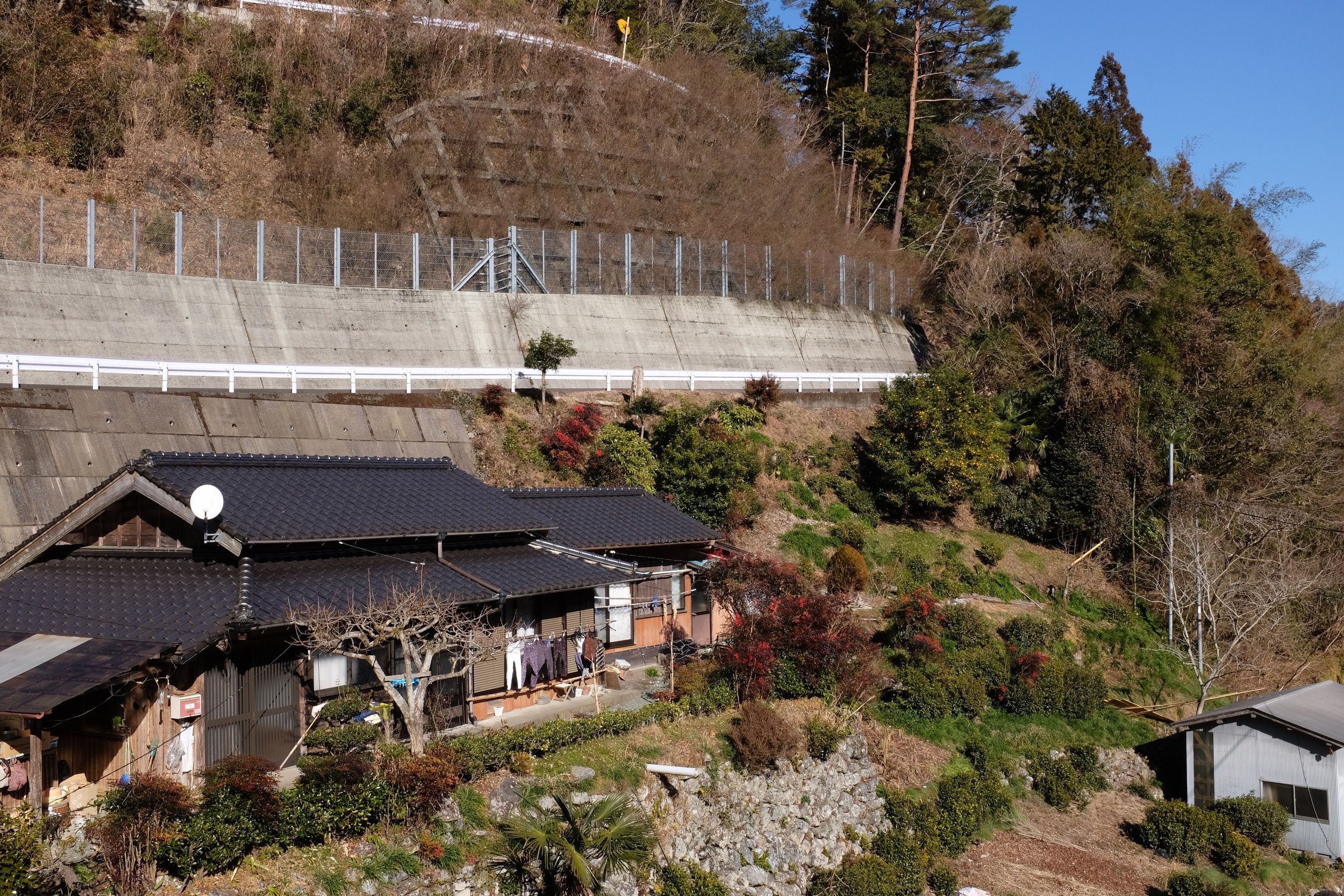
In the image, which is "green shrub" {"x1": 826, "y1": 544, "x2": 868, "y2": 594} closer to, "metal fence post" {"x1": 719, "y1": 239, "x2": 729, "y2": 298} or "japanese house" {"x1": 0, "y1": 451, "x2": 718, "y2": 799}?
"japanese house" {"x1": 0, "y1": 451, "x2": 718, "y2": 799}

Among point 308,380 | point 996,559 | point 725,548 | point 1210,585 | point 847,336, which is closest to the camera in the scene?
point 725,548

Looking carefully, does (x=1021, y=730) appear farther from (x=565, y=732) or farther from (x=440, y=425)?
(x=440, y=425)

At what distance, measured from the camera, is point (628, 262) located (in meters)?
37.1

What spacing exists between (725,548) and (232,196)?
82.6 ft

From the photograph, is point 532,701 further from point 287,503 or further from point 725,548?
point 725,548

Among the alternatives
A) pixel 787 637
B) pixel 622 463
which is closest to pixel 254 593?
pixel 787 637

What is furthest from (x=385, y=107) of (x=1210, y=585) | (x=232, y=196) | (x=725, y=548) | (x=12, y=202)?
(x=1210, y=585)

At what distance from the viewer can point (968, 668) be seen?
25.0 meters

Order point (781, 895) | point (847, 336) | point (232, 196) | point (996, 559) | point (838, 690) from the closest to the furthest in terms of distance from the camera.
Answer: point (781, 895)
point (838, 690)
point (996, 559)
point (232, 196)
point (847, 336)

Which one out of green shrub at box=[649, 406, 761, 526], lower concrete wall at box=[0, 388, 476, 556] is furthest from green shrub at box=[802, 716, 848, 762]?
lower concrete wall at box=[0, 388, 476, 556]

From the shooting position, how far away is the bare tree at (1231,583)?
93.4 feet

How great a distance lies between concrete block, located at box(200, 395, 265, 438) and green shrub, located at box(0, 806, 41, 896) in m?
12.1

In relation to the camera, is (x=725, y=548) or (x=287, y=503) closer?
(x=287, y=503)

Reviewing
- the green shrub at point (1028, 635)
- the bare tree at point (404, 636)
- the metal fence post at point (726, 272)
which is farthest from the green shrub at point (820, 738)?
the metal fence post at point (726, 272)
